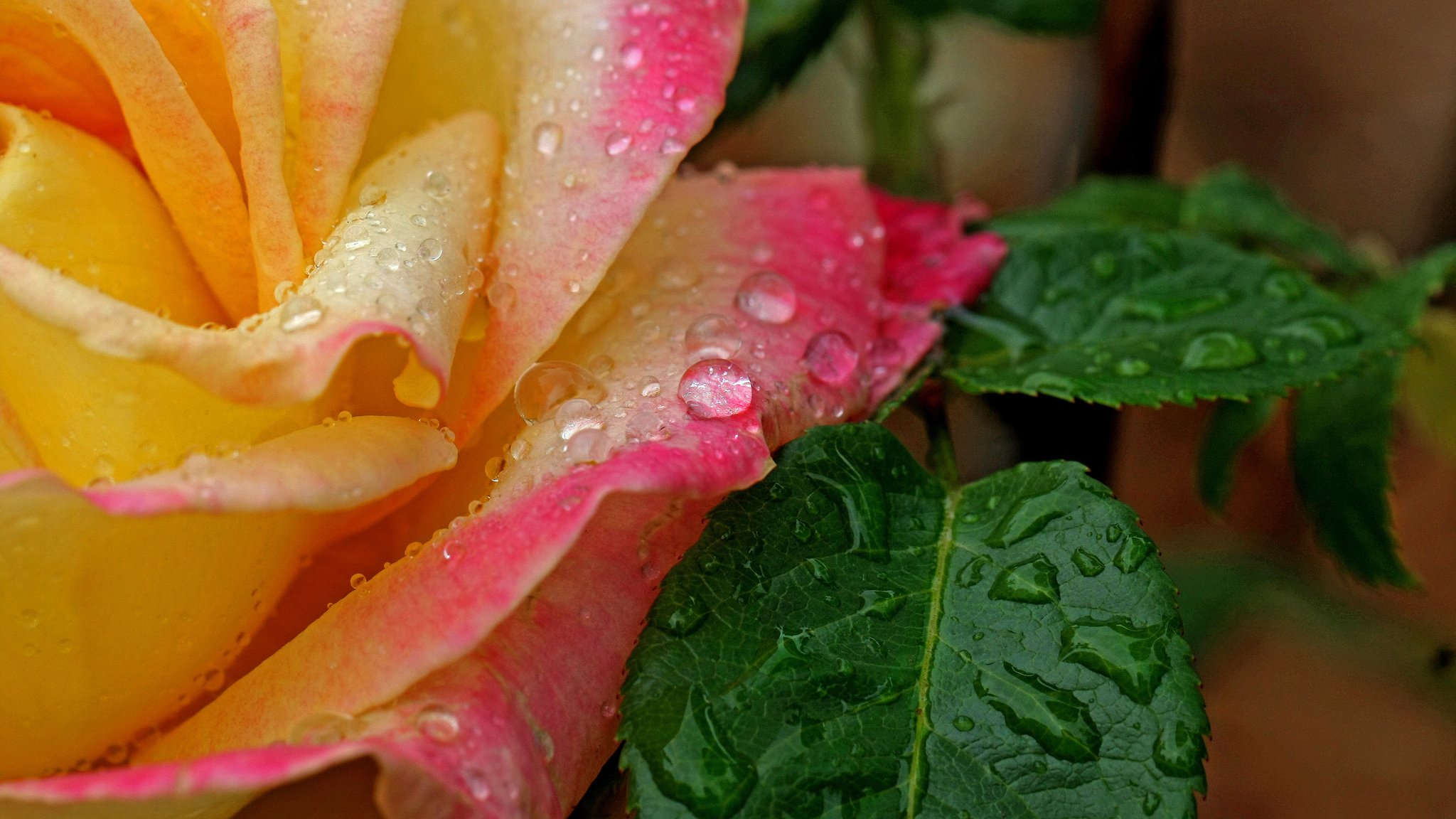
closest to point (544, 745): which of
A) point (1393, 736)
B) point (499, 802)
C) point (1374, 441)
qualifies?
point (499, 802)

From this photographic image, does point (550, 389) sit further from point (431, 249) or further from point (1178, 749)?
point (1178, 749)

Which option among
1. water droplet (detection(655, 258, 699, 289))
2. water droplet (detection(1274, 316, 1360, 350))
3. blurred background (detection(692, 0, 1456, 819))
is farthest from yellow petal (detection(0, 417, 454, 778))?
blurred background (detection(692, 0, 1456, 819))

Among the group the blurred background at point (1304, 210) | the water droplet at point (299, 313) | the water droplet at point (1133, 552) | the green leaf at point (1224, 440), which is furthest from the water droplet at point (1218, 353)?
the blurred background at point (1304, 210)

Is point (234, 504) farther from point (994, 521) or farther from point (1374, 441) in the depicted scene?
point (1374, 441)

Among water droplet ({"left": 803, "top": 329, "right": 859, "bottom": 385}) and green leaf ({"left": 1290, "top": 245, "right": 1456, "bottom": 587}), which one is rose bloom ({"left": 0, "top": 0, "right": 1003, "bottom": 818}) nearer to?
water droplet ({"left": 803, "top": 329, "right": 859, "bottom": 385})

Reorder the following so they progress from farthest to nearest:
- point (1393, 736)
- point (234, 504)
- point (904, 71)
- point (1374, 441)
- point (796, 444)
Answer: point (1393, 736) → point (904, 71) → point (1374, 441) → point (796, 444) → point (234, 504)

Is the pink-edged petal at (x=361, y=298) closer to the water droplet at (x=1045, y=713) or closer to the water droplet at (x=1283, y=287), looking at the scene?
the water droplet at (x=1045, y=713)
